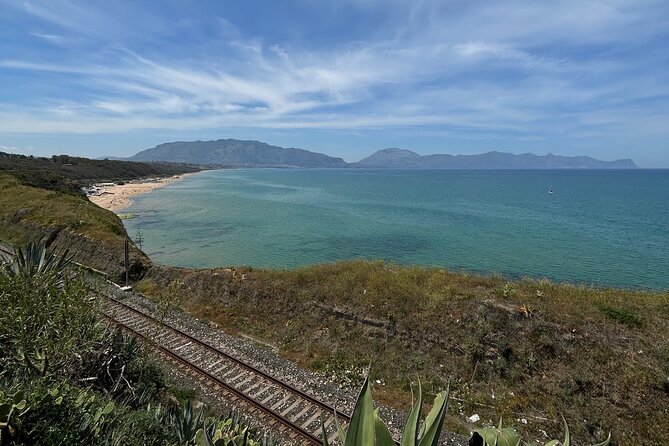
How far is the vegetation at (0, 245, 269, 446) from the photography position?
4.82 metres

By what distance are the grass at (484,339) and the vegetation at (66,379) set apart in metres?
3.22

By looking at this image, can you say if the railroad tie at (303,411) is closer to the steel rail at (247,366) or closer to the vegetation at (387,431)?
the steel rail at (247,366)

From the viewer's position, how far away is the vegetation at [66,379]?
15.8ft

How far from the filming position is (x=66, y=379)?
709 cm

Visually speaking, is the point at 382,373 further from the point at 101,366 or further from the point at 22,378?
the point at 22,378

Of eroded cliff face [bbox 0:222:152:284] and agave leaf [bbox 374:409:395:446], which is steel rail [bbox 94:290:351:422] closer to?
eroded cliff face [bbox 0:222:152:284]

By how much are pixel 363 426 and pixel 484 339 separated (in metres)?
12.1

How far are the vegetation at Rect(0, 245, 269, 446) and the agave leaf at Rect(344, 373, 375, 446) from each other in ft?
7.67

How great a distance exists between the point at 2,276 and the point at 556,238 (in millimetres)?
55390

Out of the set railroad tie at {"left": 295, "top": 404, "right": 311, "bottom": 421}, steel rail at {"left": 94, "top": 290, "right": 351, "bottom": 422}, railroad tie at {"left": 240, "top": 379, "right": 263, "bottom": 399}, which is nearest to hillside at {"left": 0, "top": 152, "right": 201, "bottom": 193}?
steel rail at {"left": 94, "top": 290, "right": 351, "bottom": 422}

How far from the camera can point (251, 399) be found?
10.9m

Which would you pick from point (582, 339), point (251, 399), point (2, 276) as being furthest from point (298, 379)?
point (582, 339)

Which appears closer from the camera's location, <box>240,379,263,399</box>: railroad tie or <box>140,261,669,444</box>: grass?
<box>140,261,669,444</box>: grass

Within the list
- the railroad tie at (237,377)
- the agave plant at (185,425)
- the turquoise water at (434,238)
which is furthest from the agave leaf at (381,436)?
the turquoise water at (434,238)
